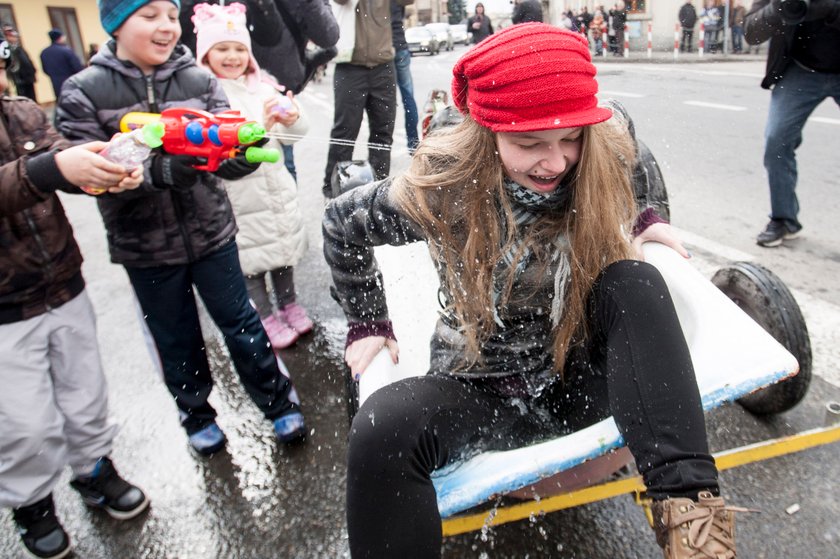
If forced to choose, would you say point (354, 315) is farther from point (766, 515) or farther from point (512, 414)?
point (766, 515)

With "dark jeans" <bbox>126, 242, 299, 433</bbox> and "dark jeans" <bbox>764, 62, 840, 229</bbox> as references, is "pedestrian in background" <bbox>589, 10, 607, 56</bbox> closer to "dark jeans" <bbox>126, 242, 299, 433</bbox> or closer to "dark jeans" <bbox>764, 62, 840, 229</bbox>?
"dark jeans" <bbox>764, 62, 840, 229</bbox>

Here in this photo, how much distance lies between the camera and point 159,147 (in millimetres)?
1819

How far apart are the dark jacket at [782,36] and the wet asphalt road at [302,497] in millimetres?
1862

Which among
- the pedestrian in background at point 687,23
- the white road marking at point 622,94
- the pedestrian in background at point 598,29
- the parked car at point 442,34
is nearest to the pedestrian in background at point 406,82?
the white road marking at point 622,94

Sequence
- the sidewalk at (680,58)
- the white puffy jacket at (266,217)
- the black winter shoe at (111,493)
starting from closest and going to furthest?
the black winter shoe at (111,493)
the white puffy jacket at (266,217)
the sidewalk at (680,58)

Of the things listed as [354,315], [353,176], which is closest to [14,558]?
[354,315]

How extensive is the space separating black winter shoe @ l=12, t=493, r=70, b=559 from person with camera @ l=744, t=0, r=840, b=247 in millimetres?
3618

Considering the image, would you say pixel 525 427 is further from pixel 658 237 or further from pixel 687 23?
pixel 687 23

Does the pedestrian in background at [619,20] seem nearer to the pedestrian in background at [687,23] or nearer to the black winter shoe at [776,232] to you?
the pedestrian in background at [687,23]

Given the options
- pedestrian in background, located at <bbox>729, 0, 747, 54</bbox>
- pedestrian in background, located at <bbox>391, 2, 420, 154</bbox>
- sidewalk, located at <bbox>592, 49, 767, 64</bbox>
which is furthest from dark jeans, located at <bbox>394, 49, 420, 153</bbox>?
pedestrian in background, located at <bbox>729, 0, 747, 54</bbox>

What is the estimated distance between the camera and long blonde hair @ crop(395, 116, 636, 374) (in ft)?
5.21

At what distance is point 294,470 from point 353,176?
1182 mm

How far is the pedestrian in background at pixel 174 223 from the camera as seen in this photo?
6.19 feet

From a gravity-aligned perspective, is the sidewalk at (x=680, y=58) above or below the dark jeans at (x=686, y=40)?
below
